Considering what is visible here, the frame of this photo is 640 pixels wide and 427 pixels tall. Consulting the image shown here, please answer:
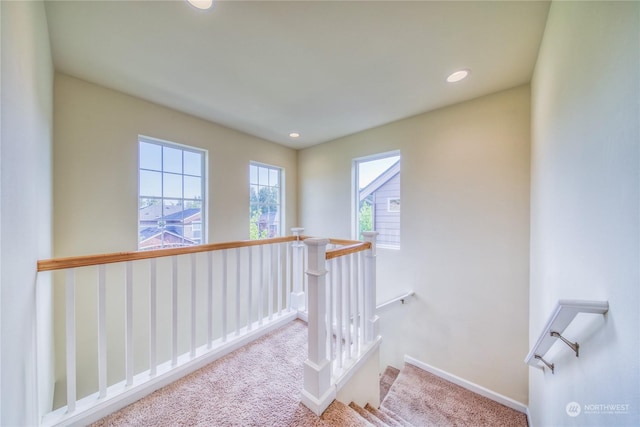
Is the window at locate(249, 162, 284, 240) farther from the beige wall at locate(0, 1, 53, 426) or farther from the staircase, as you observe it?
the staircase

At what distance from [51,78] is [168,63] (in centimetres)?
95

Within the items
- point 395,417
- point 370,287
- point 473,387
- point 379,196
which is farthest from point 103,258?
point 473,387

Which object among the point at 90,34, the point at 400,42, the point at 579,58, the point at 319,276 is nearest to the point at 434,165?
the point at 400,42

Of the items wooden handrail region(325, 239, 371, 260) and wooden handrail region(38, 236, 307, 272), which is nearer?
wooden handrail region(38, 236, 307, 272)

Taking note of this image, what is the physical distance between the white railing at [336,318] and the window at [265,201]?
1.85 metres

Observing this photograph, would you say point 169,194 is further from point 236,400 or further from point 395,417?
point 395,417

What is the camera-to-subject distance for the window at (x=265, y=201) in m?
3.65

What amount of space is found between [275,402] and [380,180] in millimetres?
2819

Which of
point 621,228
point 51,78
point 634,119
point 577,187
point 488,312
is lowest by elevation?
point 488,312

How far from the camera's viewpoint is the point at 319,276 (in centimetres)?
143

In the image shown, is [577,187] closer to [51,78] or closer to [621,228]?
[621,228]

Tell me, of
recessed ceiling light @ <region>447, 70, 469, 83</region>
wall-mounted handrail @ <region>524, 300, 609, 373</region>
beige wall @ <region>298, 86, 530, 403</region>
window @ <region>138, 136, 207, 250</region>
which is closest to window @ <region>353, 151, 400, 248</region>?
beige wall @ <region>298, 86, 530, 403</region>

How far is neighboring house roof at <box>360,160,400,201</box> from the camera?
3184 millimetres

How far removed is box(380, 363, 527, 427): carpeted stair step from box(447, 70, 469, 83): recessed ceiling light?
10.5 ft
